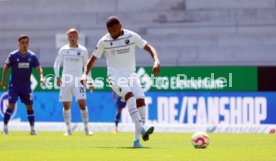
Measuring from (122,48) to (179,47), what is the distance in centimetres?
1338

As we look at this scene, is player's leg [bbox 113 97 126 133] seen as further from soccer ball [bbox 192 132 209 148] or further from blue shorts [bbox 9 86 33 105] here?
soccer ball [bbox 192 132 209 148]

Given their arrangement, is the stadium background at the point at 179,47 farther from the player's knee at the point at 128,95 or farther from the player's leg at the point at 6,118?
the player's knee at the point at 128,95

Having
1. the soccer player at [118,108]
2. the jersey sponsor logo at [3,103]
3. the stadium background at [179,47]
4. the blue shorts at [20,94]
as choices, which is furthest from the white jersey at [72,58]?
the jersey sponsor logo at [3,103]

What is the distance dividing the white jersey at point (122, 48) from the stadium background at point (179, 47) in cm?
875

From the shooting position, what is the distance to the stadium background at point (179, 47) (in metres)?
22.6

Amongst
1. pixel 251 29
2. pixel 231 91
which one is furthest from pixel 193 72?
pixel 251 29

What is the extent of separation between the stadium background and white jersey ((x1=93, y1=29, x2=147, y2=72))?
8.75 m

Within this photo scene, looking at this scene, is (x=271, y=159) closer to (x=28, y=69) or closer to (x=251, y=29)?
(x=28, y=69)

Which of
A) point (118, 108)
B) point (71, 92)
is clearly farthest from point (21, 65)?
point (118, 108)

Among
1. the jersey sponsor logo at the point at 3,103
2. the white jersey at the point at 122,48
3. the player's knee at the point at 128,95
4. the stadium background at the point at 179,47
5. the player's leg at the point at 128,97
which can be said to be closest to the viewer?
the player's leg at the point at 128,97

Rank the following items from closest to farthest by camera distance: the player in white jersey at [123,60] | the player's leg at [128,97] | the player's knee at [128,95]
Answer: the player's leg at [128,97] → the player's knee at [128,95] → the player in white jersey at [123,60]

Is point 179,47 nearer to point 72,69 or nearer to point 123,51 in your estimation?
point 72,69

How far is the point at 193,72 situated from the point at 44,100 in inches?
172

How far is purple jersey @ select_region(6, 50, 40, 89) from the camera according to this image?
19156 millimetres
